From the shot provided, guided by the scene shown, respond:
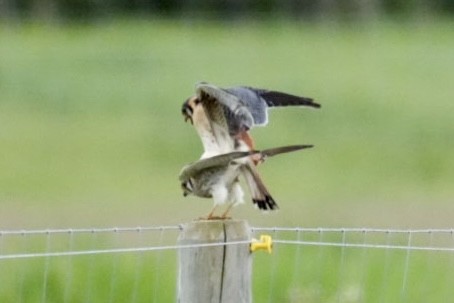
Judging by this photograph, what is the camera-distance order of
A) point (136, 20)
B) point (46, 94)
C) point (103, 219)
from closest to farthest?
point (103, 219) < point (46, 94) < point (136, 20)

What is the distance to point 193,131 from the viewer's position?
75.4 ft

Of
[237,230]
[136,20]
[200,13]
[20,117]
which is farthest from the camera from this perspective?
[200,13]

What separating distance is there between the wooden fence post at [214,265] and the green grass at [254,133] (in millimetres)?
3098

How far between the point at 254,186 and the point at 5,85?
21.9 meters

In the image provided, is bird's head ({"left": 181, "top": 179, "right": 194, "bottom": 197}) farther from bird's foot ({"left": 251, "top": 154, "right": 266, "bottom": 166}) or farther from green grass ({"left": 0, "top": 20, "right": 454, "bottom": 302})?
green grass ({"left": 0, "top": 20, "right": 454, "bottom": 302})

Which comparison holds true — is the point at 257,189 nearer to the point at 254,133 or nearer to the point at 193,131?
the point at 254,133

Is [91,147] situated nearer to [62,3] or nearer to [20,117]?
[20,117]

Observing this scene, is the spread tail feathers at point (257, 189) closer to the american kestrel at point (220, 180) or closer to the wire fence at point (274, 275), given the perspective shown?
the american kestrel at point (220, 180)

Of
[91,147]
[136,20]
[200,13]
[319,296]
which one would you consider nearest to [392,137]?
[91,147]

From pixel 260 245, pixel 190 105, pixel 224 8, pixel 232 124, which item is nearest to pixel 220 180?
pixel 232 124

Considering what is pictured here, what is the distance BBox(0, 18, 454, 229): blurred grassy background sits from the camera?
57.8 ft

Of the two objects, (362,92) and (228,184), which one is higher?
(362,92)

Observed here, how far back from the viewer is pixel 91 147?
23234mm

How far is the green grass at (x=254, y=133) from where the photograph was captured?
1579 cm
